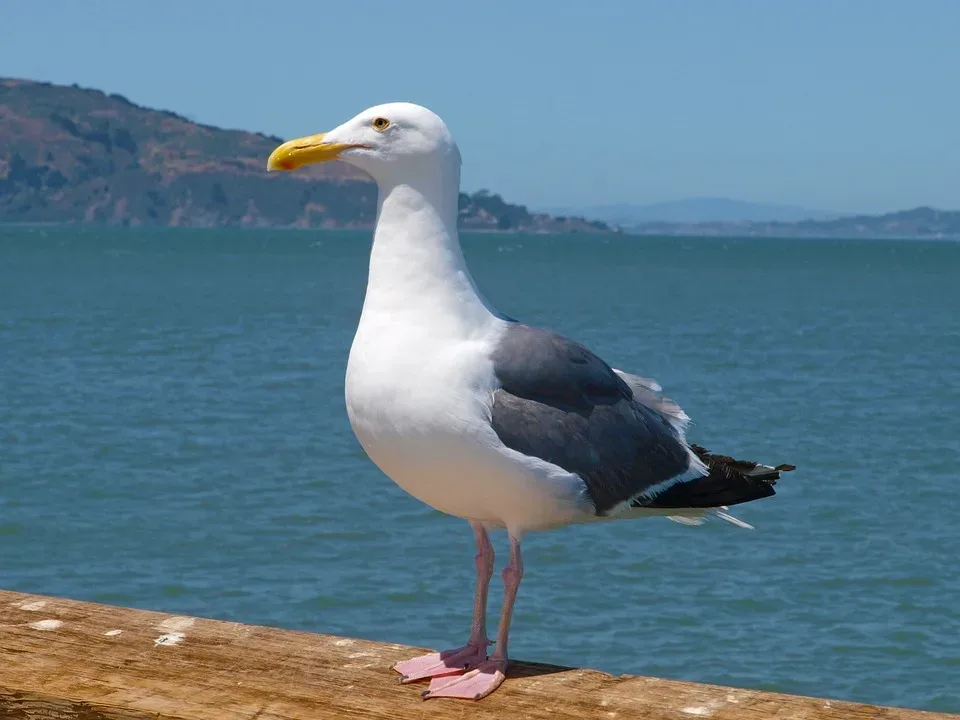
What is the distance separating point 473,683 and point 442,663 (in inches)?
5.9

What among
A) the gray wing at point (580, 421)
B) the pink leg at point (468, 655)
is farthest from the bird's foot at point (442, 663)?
the gray wing at point (580, 421)

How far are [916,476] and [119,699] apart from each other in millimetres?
16049

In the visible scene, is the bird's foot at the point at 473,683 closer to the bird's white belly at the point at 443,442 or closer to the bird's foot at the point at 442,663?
the bird's foot at the point at 442,663

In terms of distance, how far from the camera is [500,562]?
11.3 m

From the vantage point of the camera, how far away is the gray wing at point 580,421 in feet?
13.8

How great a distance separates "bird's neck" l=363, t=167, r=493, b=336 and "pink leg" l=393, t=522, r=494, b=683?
31.1 inches

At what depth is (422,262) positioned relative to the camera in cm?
413

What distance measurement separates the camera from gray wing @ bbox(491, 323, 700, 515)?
13.8ft

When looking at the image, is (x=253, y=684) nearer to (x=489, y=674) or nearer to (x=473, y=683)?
(x=473, y=683)

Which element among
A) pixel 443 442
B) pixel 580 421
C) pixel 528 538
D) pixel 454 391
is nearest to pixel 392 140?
pixel 454 391

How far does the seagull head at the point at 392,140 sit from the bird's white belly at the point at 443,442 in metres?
0.60

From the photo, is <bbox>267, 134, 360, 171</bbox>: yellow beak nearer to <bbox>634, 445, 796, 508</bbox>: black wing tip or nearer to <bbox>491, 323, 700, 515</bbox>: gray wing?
<bbox>491, 323, 700, 515</bbox>: gray wing

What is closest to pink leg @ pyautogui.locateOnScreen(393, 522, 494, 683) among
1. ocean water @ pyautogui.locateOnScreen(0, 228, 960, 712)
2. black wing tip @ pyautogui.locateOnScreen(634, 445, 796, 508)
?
black wing tip @ pyautogui.locateOnScreen(634, 445, 796, 508)

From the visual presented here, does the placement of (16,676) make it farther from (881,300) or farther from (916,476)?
(881,300)
